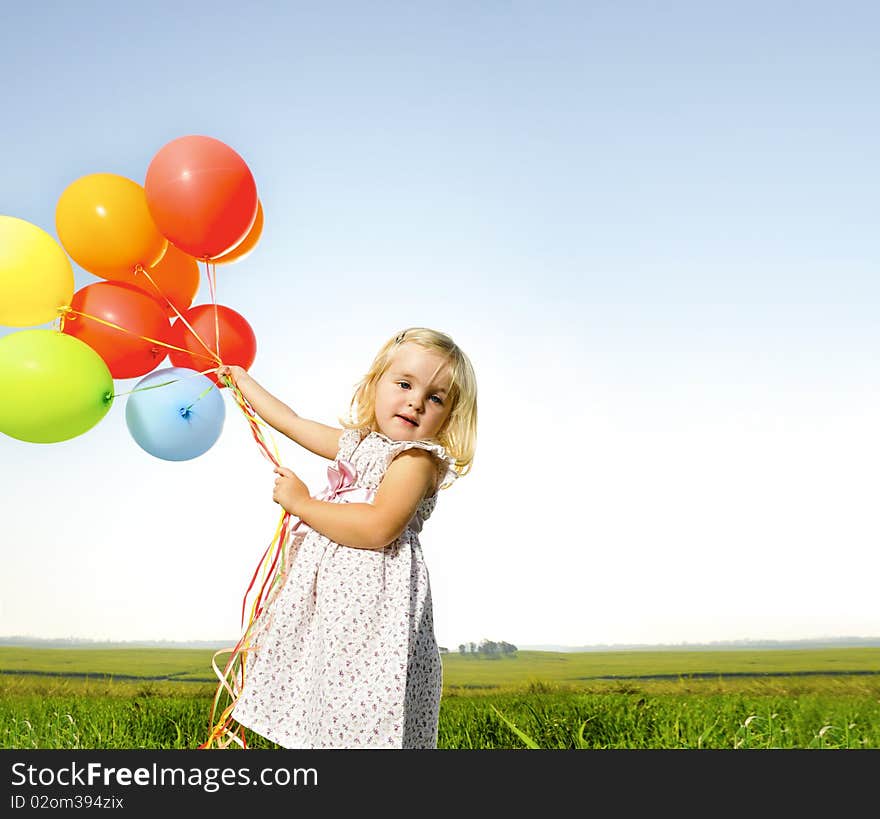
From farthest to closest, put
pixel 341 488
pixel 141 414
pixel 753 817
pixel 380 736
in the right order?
pixel 141 414
pixel 341 488
pixel 380 736
pixel 753 817

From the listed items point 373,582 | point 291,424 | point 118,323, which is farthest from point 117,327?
point 373,582

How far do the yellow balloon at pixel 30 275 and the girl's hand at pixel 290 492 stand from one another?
971mm

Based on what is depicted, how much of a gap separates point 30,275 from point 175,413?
602 millimetres

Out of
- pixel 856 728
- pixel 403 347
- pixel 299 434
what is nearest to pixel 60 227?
pixel 299 434

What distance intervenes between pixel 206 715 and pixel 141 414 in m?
1.71

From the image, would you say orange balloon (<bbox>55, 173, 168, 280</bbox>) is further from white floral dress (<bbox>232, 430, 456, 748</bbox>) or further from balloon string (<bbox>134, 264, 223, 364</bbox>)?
white floral dress (<bbox>232, 430, 456, 748</bbox>)

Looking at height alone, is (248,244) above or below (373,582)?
above

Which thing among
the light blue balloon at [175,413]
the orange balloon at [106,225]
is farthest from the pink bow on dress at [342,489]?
the orange balloon at [106,225]

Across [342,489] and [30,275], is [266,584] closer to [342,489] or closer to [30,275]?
[342,489]

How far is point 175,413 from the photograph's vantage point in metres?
2.48

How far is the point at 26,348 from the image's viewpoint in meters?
2.31

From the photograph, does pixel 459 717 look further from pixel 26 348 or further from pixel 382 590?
pixel 26 348

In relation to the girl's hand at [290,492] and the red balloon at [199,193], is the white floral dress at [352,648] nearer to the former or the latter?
the girl's hand at [290,492]

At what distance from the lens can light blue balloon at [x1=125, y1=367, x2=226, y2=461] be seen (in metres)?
2.49
